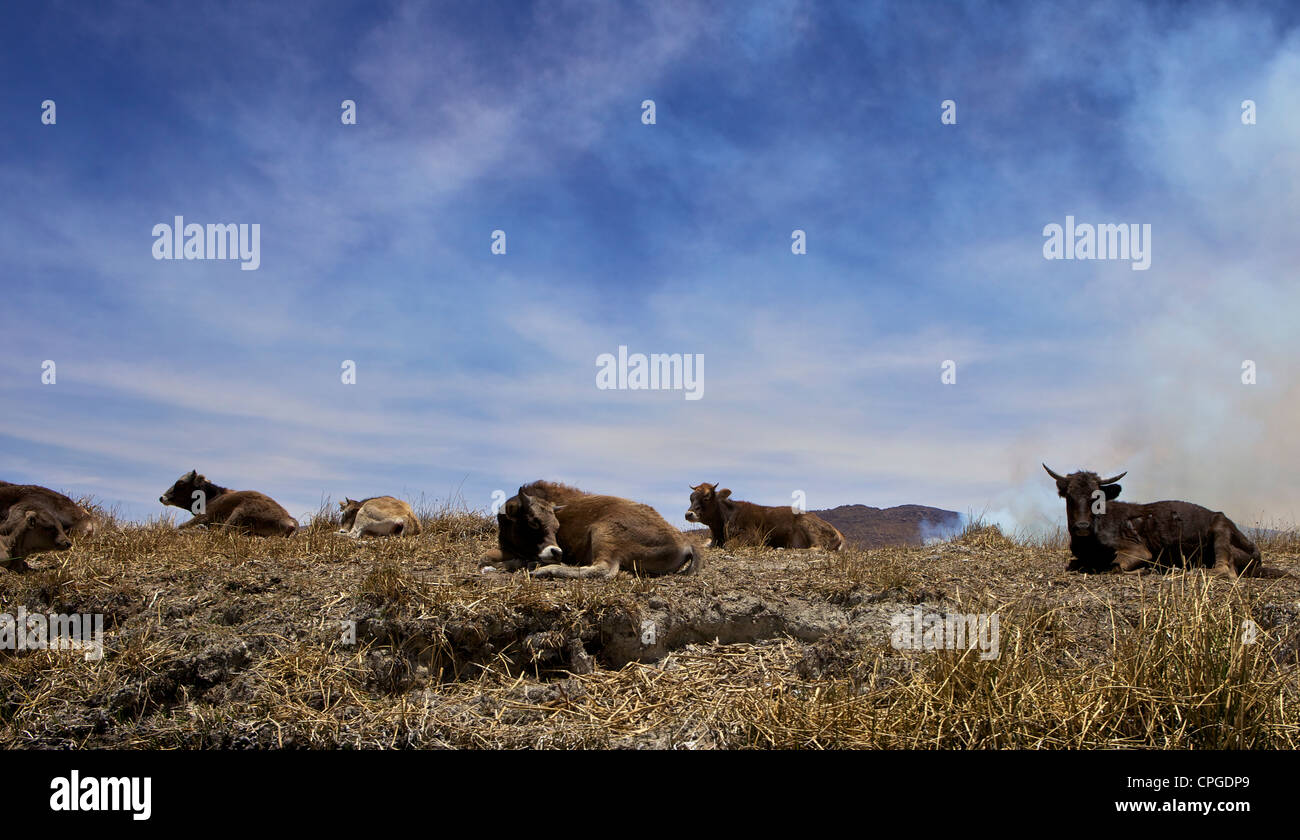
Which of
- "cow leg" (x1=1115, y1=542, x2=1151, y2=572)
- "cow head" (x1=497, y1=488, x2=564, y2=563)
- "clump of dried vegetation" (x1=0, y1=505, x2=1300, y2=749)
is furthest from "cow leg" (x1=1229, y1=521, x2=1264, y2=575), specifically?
"cow head" (x1=497, y1=488, x2=564, y2=563)

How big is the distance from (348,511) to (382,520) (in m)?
2.14

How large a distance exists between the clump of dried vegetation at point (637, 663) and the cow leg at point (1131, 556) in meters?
1.56

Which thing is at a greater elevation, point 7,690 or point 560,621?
point 560,621

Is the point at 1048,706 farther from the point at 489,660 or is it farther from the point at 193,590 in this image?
the point at 193,590

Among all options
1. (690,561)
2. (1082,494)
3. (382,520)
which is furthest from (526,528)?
(1082,494)

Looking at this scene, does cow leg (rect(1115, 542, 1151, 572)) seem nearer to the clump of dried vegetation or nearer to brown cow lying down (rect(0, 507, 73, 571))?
the clump of dried vegetation

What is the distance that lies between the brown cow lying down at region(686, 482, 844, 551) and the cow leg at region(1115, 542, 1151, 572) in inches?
252

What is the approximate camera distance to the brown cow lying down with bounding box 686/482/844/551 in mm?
16422
